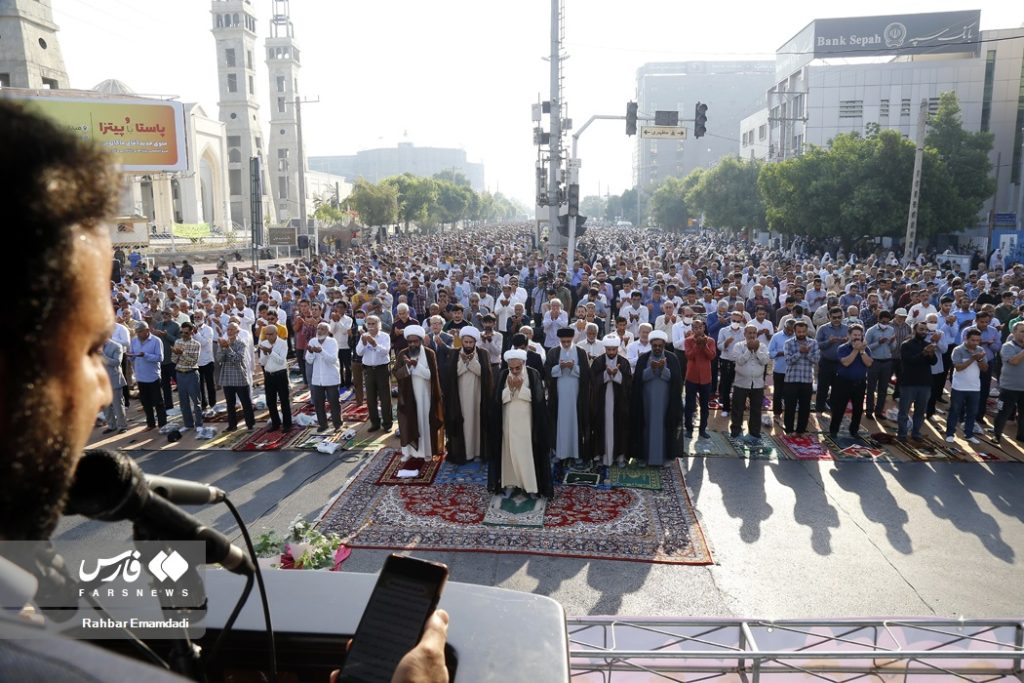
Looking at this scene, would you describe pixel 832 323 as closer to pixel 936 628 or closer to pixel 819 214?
pixel 936 628

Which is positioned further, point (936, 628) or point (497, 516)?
point (497, 516)

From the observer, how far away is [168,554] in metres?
1.38

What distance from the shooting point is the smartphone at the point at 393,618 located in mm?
1518

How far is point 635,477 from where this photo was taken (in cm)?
796

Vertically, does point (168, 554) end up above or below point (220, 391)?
above

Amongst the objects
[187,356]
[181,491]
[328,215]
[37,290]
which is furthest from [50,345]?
[328,215]

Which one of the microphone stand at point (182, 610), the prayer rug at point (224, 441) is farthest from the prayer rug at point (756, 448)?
the microphone stand at point (182, 610)

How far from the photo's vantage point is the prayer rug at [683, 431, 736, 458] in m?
8.62

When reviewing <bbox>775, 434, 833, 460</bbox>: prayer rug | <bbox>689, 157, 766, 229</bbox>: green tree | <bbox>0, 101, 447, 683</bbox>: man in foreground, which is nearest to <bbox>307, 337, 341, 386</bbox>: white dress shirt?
<bbox>775, 434, 833, 460</bbox>: prayer rug

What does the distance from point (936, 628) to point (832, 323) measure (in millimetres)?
5875

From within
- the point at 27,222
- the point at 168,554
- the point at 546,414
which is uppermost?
the point at 27,222

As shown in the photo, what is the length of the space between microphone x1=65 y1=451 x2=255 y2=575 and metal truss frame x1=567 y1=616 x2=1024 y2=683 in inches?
102

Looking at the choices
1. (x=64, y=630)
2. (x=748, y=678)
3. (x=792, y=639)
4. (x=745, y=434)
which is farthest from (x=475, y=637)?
(x=745, y=434)

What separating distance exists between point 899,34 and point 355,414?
51.6 meters
